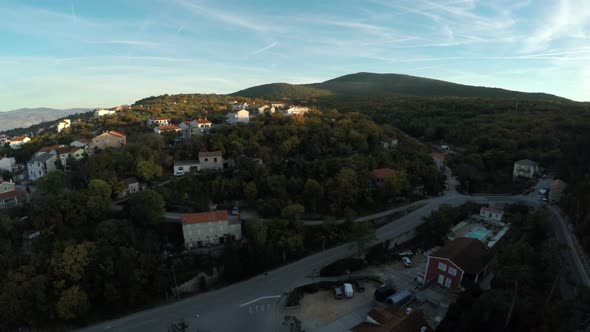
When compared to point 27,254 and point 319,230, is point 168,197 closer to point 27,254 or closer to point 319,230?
point 27,254

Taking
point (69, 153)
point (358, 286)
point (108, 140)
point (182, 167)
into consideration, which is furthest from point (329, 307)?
Answer: point (108, 140)

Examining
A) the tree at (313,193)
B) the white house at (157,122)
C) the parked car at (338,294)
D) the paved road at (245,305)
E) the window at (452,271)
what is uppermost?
the white house at (157,122)

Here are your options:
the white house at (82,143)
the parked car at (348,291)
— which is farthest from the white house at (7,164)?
the parked car at (348,291)

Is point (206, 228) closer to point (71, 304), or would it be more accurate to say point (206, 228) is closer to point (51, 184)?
point (71, 304)

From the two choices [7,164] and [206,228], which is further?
[7,164]

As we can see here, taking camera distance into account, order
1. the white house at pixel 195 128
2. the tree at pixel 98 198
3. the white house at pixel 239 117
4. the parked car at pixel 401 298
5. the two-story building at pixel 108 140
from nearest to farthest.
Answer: the parked car at pixel 401 298 < the tree at pixel 98 198 < the two-story building at pixel 108 140 < the white house at pixel 195 128 < the white house at pixel 239 117

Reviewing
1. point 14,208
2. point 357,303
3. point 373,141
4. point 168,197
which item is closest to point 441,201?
point 373,141

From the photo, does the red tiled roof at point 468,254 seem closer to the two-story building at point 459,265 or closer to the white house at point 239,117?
the two-story building at point 459,265

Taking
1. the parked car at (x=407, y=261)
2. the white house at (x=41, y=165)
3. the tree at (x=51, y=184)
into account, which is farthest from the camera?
the white house at (x=41, y=165)
